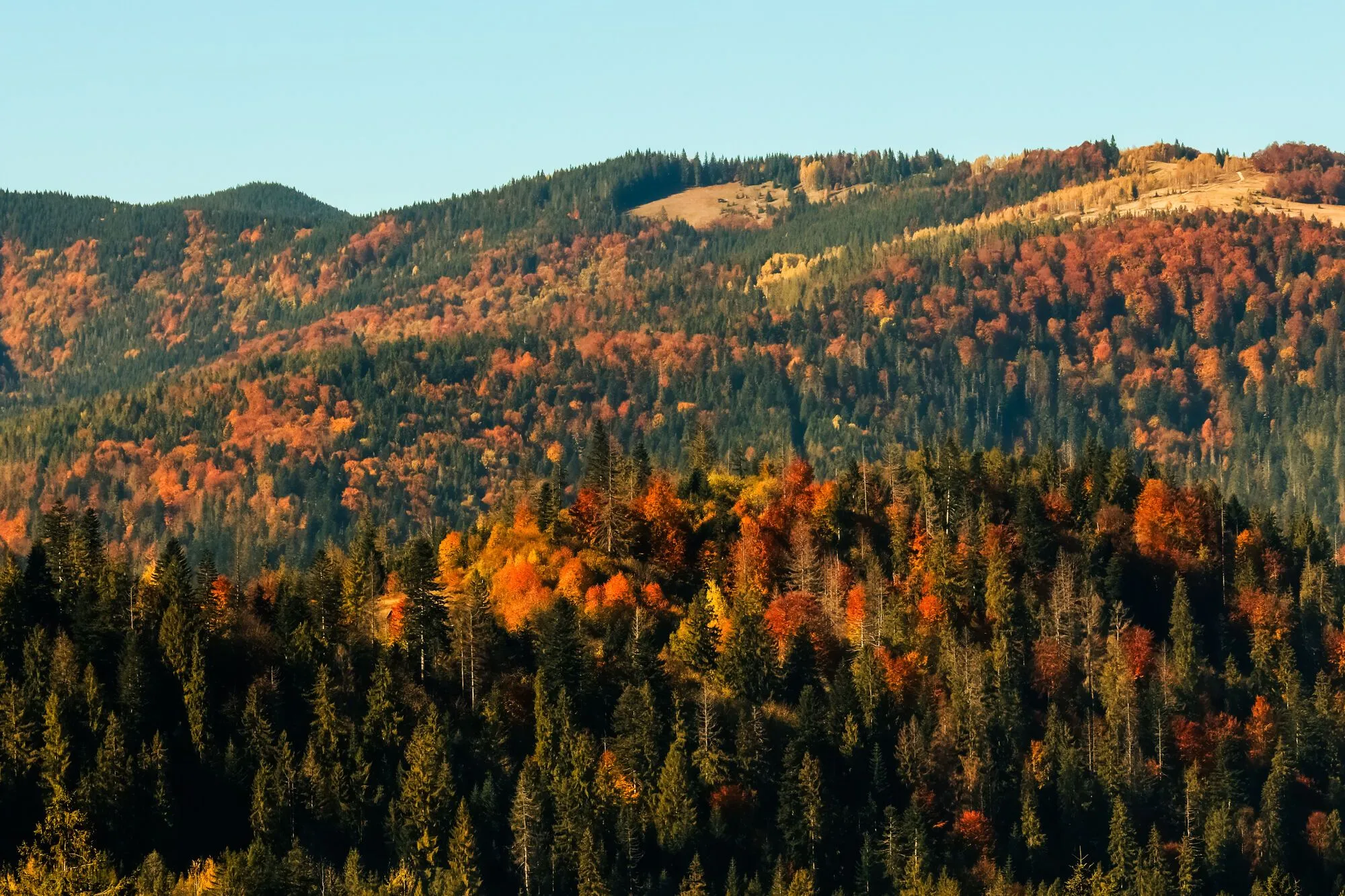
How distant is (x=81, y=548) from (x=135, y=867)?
37.3 m

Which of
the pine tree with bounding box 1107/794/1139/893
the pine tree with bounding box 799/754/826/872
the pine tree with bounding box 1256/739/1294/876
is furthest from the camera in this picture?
the pine tree with bounding box 1256/739/1294/876

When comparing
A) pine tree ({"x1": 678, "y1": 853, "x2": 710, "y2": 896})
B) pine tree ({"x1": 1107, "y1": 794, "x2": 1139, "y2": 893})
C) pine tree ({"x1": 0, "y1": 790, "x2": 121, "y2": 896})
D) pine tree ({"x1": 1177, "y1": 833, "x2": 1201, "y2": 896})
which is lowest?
pine tree ({"x1": 1177, "y1": 833, "x2": 1201, "y2": 896})

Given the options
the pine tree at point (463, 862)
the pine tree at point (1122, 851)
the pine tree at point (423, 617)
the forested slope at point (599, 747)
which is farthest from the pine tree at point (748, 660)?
the pine tree at point (1122, 851)

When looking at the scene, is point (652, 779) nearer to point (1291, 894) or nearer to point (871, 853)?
point (871, 853)

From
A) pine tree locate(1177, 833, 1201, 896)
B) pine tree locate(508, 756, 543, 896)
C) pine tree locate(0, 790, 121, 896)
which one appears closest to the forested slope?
pine tree locate(1177, 833, 1201, 896)

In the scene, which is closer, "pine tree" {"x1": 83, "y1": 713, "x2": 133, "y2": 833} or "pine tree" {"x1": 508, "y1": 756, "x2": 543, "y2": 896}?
"pine tree" {"x1": 83, "y1": 713, "x2": 133, "y2": 833}

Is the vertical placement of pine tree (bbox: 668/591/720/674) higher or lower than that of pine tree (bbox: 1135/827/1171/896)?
higher

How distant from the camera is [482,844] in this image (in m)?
170

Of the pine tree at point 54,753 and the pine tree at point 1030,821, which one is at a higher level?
the pine tree at point 54,753

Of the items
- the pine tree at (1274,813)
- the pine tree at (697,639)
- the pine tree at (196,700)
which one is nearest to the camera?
the pine tree at (196,700)

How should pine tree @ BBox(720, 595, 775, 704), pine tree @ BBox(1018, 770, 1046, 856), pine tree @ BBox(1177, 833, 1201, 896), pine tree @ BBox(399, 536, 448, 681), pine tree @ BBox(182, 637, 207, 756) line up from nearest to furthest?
pine tree @ BBox(182, 637, 207, 756) → pine tree @ BBox(1177, 833, 1201, 896) → pine tree @ BBox(1018, 770, 1046, 856) → pine tree @ BBox(399, 536, 448, 681) → pine tree @ BBox(720, 595, 775, 704)

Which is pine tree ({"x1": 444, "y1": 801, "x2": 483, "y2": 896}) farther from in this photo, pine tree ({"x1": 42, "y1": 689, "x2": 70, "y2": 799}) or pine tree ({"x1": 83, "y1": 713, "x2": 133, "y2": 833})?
pine tree ({"x1": 42, "y1": 689, "x2": 70, "y2": 799})

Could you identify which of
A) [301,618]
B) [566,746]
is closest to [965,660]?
[566,746]

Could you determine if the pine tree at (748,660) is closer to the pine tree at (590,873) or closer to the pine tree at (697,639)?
the pine tree at (697,639)
